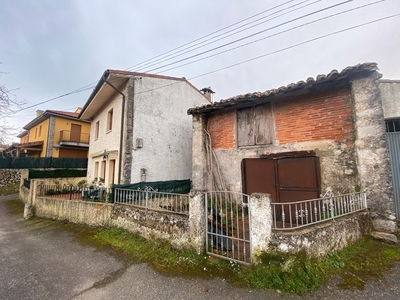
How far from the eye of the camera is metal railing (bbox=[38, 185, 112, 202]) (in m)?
7.10

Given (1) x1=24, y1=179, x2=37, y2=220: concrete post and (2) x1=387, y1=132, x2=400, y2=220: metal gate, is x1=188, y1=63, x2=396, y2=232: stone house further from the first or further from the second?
(1) x1=24, y1=179, x2=37, y2=220: concrete post

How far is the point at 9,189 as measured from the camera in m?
15.3

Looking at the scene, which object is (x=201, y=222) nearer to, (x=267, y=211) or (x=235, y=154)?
(x=267, y=211)

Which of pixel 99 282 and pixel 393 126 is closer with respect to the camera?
pixel 99 282

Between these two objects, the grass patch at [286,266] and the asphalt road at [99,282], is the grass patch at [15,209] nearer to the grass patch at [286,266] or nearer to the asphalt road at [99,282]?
the asphalt road at [99,282]

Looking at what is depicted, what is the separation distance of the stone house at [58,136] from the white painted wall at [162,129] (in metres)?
13.5

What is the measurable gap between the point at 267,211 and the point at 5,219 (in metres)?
11.1

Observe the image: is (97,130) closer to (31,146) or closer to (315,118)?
(315,118)

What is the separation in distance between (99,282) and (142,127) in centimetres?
659

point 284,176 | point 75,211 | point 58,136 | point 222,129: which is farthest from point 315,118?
point 58,136

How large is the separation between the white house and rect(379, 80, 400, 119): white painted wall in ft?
29.3

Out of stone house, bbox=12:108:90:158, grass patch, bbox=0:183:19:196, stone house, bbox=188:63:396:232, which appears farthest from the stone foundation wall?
stone house, bbox=12:108:90:158

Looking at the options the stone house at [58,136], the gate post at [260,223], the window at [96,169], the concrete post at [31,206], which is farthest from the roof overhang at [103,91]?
the stone house at [58,136]

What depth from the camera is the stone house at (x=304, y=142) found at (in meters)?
4.72
